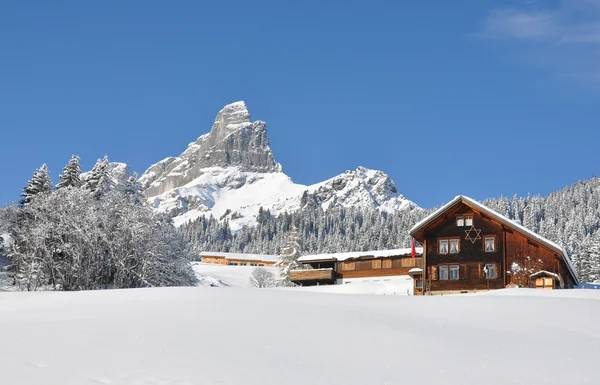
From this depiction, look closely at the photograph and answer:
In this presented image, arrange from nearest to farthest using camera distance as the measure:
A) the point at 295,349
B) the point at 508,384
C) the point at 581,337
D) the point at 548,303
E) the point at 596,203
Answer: the point at 508,384 < the point at 295,349 < the point at 581,337 < the point at 548,303 < the point at 596,203

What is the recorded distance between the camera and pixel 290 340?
61.8 feet

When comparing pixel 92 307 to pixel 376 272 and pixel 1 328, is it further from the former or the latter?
pixel 376 272

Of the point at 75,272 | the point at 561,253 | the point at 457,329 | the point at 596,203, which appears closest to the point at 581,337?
the point at 457,329

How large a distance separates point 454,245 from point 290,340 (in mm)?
39107

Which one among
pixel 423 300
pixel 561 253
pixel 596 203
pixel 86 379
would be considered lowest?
pixel 86 379

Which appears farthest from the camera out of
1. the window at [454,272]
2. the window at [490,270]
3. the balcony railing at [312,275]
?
the balcony railing at [312,275]

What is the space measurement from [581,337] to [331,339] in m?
7.87

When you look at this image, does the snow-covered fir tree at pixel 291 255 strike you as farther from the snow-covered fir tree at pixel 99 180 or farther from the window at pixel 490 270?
the window at pixel 490 270

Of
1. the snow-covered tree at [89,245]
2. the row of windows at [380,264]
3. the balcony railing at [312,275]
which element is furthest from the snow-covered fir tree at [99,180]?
the row of windows at [380,264]

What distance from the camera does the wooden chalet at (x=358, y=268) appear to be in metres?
70.7

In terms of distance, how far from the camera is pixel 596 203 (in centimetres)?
19375

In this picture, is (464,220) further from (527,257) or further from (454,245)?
(527,257)

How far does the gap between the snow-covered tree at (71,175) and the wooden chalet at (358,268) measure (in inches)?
951

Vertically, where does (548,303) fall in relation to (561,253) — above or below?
below
